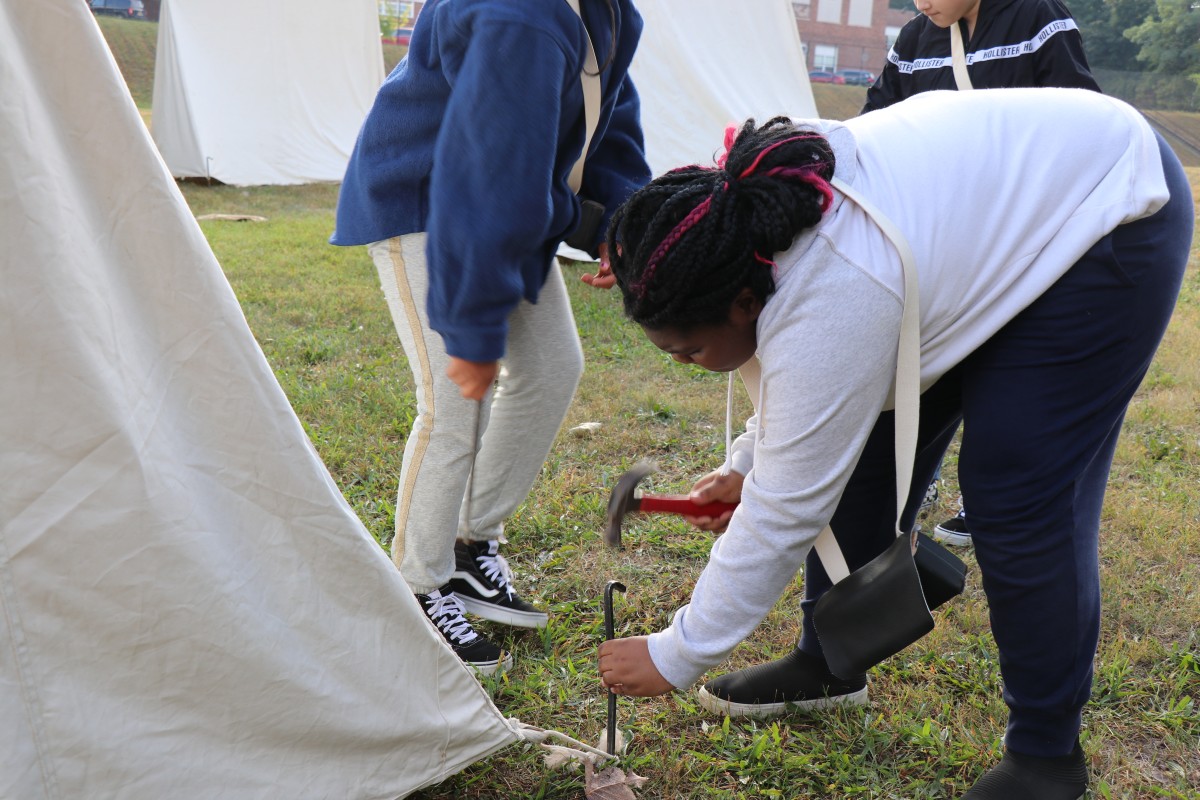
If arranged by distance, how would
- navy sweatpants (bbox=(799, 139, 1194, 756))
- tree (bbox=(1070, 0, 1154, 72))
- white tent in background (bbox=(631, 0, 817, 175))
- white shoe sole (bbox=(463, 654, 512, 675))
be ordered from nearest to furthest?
navy sweatpants (bbox=(799, 139, 1194, 756)) < white shoe sole (bbox=(463, 654, 512, 675)) < white tent in background (bbox=(631, 0, 817, 175)) < tree (bbox=(1070, 0, 1154, 72))

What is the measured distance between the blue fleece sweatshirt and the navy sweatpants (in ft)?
2.66

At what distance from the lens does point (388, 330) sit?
5.12 meters

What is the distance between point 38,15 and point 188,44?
11.0 metres

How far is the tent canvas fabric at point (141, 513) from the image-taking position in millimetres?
1300

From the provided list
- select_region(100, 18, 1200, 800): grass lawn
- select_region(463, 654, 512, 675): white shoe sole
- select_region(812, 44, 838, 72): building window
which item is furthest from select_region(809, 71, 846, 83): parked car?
select_region(463, 654, 512, 675): white shoe sole

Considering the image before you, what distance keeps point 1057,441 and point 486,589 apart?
1371mm

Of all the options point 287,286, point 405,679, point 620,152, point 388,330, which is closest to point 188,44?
point 287,286

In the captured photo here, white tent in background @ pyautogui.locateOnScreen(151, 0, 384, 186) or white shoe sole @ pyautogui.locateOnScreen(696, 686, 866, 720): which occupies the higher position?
white shoe sole @ pyautogui.locateOnScreen(696, 686, 866, 720)

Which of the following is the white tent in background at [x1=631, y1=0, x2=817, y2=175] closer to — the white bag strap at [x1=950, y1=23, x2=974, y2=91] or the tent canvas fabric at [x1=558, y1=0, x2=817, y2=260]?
the tent canvas fabric at [x1=558, y1=0, x2=817, y2=260]

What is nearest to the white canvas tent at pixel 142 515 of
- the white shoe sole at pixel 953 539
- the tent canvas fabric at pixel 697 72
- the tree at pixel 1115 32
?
the white shoe sole at pixel 953 539

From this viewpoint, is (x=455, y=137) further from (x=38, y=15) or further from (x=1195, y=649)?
(x=1195, y=649)

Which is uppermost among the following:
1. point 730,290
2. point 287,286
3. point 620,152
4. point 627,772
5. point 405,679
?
point 730,290

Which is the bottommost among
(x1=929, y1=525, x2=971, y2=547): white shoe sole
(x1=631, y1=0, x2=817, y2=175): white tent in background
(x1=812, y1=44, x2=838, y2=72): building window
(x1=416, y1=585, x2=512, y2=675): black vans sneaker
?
(x1=812, y1=44, x2=838, y2=72): building window

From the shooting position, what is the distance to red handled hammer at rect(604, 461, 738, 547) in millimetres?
1804
